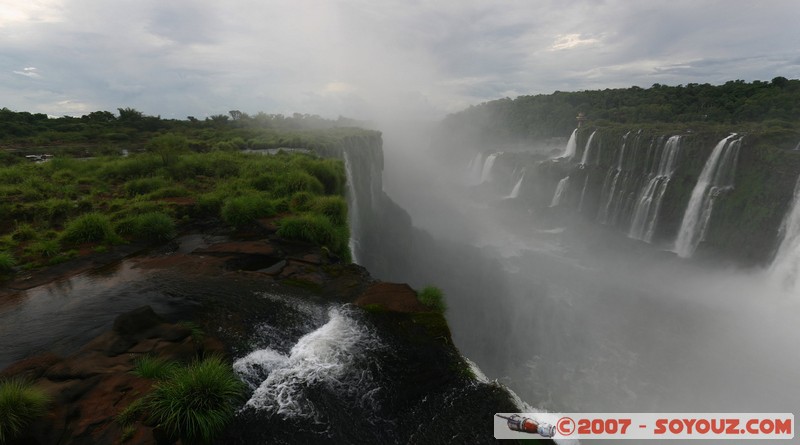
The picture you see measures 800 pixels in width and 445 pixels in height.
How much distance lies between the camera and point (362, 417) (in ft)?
18.5

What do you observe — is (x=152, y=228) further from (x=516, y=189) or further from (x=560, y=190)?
(x=516, y=189)

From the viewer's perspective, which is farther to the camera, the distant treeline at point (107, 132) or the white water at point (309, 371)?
the distant treeline at point (107, 132)

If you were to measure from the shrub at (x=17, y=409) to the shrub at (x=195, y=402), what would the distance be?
1.34m

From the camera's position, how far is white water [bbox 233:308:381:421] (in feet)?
18.7

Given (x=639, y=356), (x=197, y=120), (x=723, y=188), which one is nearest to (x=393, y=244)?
(x=639, y=356)

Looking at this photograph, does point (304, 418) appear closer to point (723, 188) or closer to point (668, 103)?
point (723, 188)

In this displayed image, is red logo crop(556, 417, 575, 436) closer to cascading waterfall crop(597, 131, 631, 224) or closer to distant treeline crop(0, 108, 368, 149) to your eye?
distant treeline crop(0, 108, 368, 149)

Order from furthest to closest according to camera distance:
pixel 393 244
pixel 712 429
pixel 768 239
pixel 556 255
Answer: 1. pixel 556 255
2. pixel 393 244
3. pixel 768 239
4. pixel 712 429

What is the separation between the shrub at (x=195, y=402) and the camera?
4.78 metres

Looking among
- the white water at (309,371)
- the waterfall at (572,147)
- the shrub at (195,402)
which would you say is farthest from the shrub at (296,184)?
the waterfall at (572,147)

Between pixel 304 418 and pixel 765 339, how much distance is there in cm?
2614

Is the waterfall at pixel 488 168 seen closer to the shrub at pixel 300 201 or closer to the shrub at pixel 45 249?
the shrub at pixel 300 201

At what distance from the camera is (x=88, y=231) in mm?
11258

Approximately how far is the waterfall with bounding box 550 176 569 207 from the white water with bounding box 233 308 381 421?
40473 millimetres
